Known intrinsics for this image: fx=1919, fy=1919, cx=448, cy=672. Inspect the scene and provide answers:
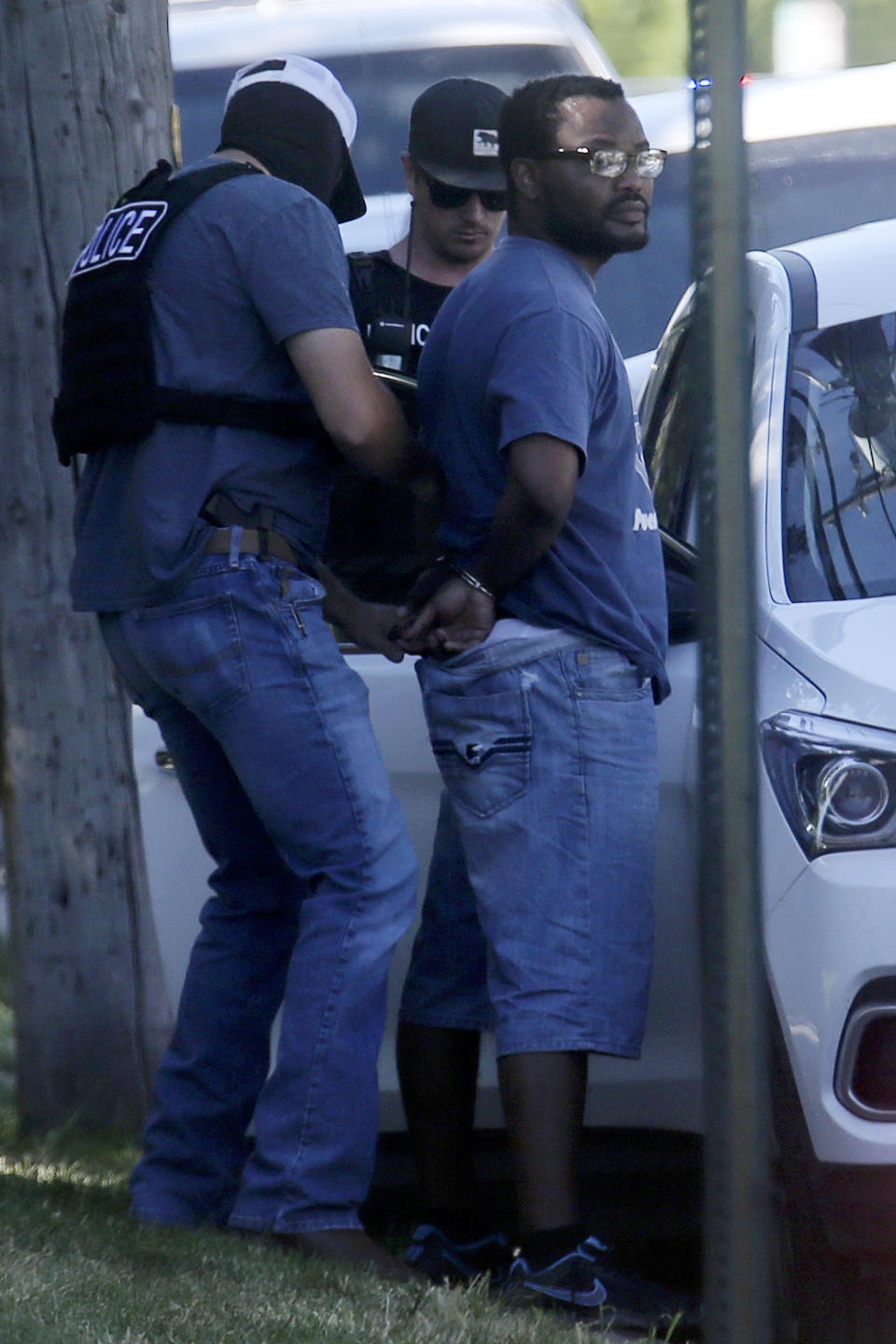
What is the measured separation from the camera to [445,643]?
294cm

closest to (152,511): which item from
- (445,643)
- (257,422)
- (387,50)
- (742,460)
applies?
(257,422)

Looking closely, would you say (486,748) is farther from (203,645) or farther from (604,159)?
(604,159)

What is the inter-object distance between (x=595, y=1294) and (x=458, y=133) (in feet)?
7.40

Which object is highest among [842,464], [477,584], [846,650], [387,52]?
[387,52]

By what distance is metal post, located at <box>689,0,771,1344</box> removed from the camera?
1.34 metres

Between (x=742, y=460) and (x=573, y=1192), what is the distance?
1775mm

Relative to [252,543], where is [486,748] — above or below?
below

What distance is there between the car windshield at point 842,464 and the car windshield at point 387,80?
18.1 feet

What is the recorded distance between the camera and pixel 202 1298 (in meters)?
2.76

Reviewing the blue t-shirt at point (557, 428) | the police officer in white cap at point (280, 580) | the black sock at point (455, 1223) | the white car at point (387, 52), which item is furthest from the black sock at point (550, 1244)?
the white car at point (387, 52)

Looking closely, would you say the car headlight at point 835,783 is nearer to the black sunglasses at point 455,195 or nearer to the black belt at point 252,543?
the black belt at point 252,543

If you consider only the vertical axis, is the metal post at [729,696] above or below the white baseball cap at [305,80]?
below

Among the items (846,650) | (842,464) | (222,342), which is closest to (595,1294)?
(846,650)

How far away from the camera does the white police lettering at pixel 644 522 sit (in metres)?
2.99
